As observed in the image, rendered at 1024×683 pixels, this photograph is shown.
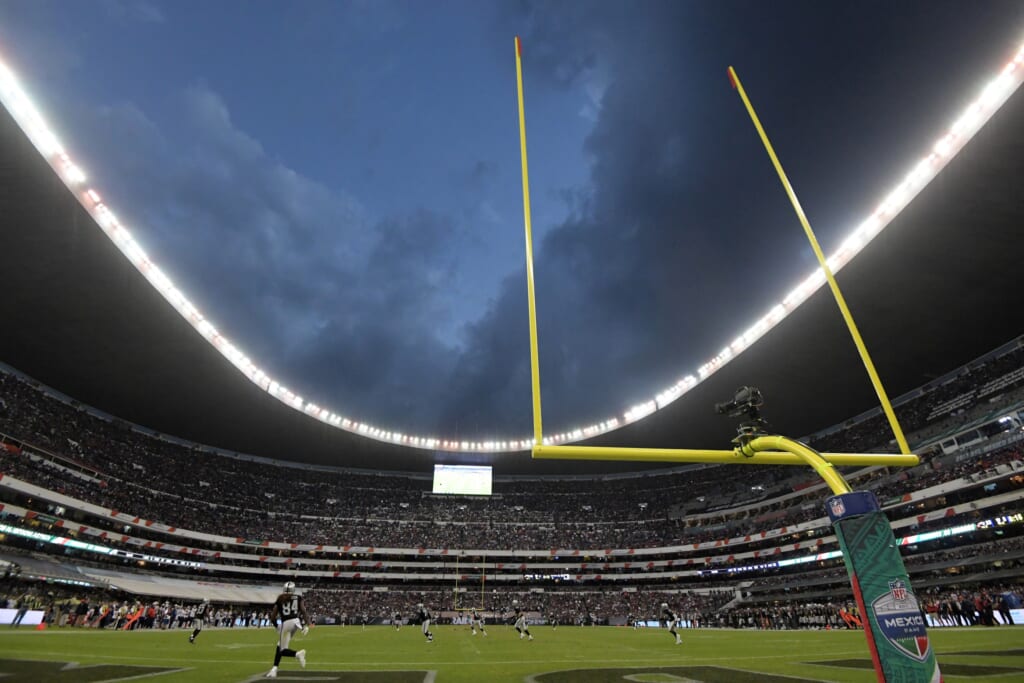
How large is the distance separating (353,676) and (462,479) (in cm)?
4332

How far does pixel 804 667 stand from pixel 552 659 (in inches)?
192

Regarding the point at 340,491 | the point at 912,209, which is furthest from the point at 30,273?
the point at 912,209

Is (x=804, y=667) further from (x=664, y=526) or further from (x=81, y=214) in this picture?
(x=664, y=526)

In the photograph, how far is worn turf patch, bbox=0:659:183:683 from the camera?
6.02 m

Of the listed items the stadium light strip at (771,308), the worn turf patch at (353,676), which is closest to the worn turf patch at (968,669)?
the stadium light strip at (771,308)

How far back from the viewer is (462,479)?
4941 cm

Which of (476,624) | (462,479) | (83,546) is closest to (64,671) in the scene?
(476,624)

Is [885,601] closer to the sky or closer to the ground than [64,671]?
closer to the sky

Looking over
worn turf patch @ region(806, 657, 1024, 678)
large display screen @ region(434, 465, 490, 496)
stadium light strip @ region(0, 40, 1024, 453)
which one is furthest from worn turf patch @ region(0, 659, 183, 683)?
large display screen @ region(434, 465, 490, 496)

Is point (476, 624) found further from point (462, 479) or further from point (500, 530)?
point (500, 530)

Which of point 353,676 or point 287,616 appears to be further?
point 287,616

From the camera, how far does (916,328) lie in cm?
3012

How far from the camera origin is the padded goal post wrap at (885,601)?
2391 mm

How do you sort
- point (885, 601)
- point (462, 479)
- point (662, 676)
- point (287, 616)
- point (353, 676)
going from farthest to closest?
point (462, 479), point (287, 616), point (353, 676), point (662, 676), point (885, 601)
